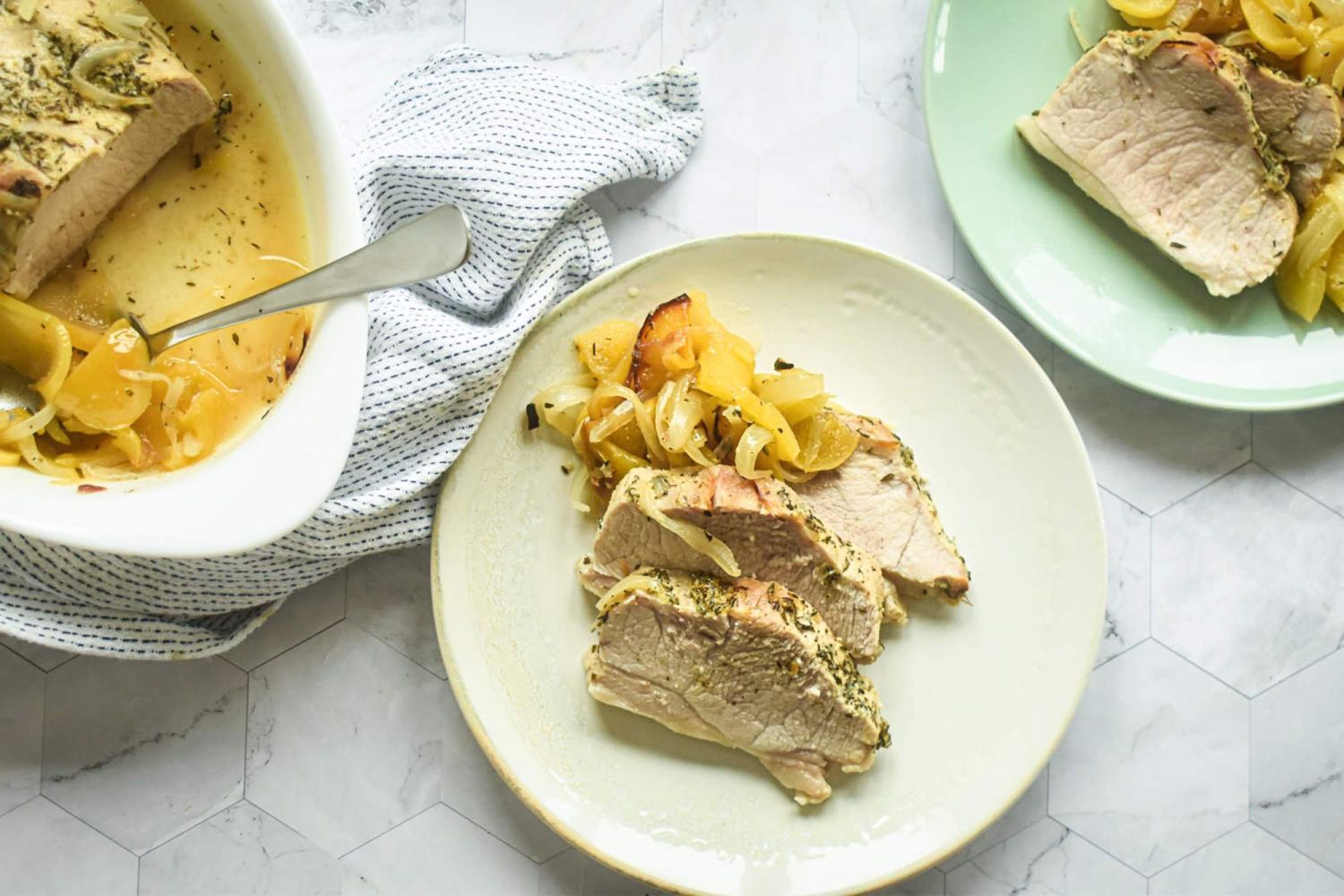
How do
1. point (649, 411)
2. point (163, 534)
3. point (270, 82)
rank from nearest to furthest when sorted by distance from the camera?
point (163, 534) < point (270, 82) < point (649, 411)

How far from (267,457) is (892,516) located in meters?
1.33

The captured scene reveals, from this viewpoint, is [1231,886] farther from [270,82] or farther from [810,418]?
[270,82]

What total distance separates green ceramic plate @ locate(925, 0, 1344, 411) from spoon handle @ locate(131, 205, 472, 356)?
1202 mm

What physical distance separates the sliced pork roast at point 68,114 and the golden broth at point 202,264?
0.07 meters

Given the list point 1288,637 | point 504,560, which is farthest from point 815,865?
point 1288,637

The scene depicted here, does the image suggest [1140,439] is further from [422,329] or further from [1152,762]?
[422,329]

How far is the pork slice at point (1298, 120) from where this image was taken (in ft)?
8.30

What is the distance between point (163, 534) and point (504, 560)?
2.65 ft

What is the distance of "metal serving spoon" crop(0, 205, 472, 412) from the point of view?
194 centimetres

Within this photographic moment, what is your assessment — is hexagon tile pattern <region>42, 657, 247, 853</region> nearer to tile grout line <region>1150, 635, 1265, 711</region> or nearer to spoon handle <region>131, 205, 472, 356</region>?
spoon handle <region>131, 205, 472, 356</region>

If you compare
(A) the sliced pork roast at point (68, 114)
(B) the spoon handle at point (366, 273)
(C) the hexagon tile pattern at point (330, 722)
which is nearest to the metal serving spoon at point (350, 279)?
(B) the spoon handle at point (366, 273)

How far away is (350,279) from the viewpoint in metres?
1.94

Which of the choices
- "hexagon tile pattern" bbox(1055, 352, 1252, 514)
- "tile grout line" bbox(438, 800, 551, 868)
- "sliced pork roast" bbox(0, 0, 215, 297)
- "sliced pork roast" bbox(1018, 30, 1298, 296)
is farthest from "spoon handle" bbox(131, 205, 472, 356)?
"hexagon tile pattern" bbox(1055, 352, 1252, 514)

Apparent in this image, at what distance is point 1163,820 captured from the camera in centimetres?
276
